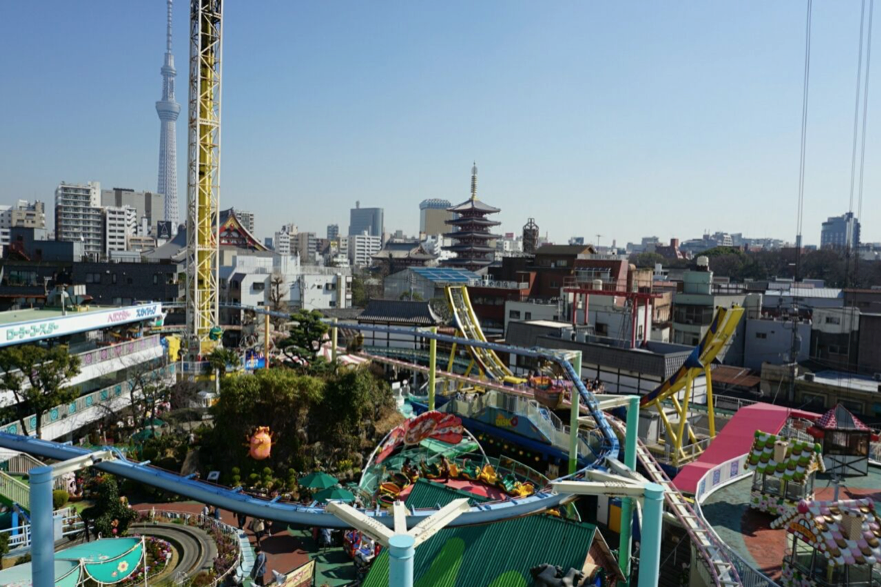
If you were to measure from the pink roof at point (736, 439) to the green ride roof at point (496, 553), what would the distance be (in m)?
3.85

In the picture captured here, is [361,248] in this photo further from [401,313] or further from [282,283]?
[401,313]

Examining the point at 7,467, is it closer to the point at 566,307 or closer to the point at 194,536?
the point at 194,536

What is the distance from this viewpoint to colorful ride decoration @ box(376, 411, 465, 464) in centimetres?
1855

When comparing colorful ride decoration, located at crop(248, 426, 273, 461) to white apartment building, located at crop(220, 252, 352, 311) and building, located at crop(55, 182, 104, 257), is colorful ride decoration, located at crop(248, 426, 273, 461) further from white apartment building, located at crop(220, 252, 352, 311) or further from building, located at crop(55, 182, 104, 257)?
building, located at crop(55, 182, 104, 257)

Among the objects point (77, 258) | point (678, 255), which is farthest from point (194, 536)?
point (678, 255)

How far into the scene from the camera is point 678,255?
418 feet

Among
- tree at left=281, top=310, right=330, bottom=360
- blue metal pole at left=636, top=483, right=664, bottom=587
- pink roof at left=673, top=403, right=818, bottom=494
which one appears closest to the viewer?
blue metal pole at left=636, top=483, right=664, bottom=587

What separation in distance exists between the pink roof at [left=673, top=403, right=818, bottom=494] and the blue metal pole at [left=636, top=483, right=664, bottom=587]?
5.10 metres

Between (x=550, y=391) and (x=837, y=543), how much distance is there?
11.2 metres

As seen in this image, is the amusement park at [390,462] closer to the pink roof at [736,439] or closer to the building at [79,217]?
the pink roof at [736,439]

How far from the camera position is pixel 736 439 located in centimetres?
1527

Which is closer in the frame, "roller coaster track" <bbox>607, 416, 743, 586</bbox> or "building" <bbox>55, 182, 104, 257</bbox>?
"roller coaster track" <bbox>607, 416, 743, 586</bbox>

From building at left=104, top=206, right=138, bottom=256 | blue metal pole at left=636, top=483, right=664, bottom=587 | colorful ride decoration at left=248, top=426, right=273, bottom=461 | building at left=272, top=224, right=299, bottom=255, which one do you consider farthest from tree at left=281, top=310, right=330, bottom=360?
building at left=272, top=224, right=299, bottom=255

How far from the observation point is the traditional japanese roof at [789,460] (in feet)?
39.5
